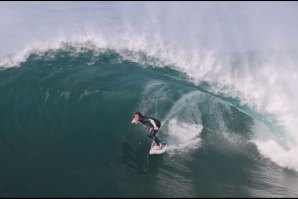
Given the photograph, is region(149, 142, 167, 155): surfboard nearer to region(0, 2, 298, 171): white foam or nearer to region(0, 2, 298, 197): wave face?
region(0, 2, 298, 197): wave face

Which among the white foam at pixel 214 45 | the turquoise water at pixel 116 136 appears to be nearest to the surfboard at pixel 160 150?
the turquoise water at pixel 116 136

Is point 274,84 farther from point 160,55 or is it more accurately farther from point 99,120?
point 99,120

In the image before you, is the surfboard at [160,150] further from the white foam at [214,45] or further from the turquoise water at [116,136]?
the white foam at [214,45]

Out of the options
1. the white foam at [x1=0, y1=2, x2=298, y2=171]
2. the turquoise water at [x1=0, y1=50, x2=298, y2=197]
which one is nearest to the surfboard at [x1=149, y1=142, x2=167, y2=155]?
the turquoise water at [x1=0, y1=50, x2=298, y2=197]

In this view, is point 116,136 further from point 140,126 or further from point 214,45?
point 214,45

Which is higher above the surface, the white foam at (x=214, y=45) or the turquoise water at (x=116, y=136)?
the white foam at (x=214, y=45)

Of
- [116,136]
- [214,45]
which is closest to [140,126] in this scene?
[116,136]
